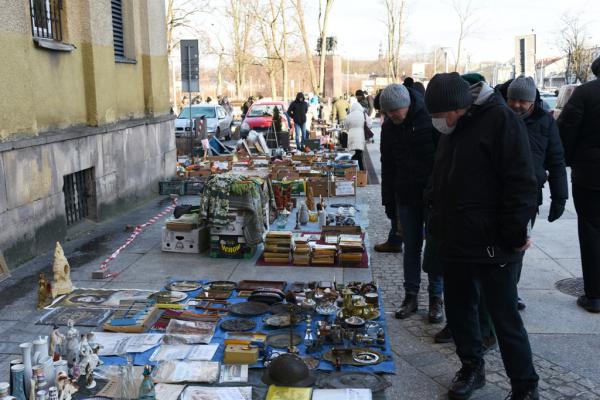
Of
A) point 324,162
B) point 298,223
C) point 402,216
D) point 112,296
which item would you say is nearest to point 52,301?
point 112,296

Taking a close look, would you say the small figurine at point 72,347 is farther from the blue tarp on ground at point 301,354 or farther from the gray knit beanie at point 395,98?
the gray knit beanie at point 395,98

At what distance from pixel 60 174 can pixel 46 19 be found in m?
2.26

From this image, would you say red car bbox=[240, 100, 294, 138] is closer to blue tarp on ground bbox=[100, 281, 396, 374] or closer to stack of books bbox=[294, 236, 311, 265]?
stack of books bbox=[294, 236, 311, 265]

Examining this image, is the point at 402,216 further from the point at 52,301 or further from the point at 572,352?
the point at 52,301

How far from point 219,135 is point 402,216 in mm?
19391

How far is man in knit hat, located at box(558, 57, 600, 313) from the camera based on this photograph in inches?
221

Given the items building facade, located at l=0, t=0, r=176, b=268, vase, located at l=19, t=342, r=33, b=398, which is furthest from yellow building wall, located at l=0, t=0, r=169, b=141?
vase, located at l=19, t=342, r=33, b=398

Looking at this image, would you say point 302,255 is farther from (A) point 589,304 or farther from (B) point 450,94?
(B) point 450,94

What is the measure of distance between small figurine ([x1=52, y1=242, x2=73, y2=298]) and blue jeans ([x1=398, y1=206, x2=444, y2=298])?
344 cm

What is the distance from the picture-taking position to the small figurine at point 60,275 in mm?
6219

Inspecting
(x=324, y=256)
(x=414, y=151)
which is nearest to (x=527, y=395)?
(x=414, y=151)

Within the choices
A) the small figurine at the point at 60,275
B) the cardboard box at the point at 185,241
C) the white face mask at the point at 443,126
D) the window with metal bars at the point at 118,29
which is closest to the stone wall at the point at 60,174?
the small figurine at the point at 60,275

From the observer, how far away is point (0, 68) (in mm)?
7156

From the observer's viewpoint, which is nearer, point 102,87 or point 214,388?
point 214,388
